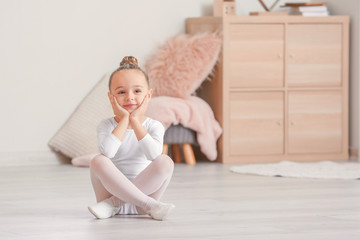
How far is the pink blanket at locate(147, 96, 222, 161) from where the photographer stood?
418 cm

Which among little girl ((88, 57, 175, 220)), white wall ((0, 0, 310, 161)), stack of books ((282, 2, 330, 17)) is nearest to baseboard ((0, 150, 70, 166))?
white wall ((0, 0, 310, 161))

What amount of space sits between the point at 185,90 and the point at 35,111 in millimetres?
844

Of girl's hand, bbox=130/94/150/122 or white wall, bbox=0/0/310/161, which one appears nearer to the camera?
girl's hand, bbox=130/94/150/122

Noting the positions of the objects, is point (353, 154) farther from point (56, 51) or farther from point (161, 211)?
point (161, 211)

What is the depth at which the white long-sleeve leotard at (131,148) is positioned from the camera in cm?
226

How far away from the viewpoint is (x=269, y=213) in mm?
2416

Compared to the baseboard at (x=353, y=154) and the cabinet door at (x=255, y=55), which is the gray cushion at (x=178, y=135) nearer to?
the cabinet door at (x=255, y=55)

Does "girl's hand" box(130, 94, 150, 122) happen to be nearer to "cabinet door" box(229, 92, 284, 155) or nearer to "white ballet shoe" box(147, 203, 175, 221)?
"white ballet shoe" box(147, 203, 175, 221)

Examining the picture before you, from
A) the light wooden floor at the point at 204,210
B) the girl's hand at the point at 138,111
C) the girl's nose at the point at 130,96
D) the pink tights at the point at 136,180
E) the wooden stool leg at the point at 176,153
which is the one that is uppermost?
the girl's nose at the point at 130,96

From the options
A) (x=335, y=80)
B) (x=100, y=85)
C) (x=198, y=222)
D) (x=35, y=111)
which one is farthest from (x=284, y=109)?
(x=198, y=222)

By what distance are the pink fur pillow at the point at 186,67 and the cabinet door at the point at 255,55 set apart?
0.34 feet

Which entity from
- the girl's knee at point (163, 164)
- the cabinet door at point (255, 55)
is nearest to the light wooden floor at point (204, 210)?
the girl's knee at point (163, 164)

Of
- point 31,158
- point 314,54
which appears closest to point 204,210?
point 31,158

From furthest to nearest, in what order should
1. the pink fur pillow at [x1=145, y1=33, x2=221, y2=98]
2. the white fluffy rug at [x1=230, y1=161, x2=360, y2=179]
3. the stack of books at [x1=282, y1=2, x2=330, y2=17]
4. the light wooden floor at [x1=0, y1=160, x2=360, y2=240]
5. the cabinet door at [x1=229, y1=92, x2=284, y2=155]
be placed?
the stack of books at [x1=282, y1=2, x2=330, y2=17] → the cabinet door at [x1=229, y1=92, x2=284, y2=155] → the pink fur pillow at [x1=145, y1=33, x2=221, y2=98] → the white fluffy rug at [x1=230, y1=161, x2=360, y2=179] → the light wooden floor at [x1=0, y1=160, x2=360, y2=240]
